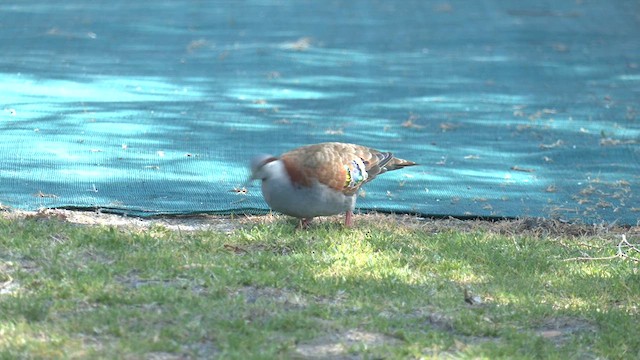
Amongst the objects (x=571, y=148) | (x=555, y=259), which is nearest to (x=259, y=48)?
(x=571, y=148)

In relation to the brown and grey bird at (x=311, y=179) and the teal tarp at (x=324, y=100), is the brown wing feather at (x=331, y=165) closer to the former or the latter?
the brown and grey bird at (x=311, y=179)

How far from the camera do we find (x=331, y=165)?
19.4ft

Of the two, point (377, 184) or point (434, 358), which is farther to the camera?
point (377, 184)

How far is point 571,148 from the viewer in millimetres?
8109

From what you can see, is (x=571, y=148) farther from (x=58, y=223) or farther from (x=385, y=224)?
(x=58, y=223)

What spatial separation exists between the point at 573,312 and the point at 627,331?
29 centimetres

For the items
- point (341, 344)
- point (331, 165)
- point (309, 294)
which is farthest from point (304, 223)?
point (341, 344)

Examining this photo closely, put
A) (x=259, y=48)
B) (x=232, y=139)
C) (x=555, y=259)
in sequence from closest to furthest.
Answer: (x=555, y=259) → (x=232, y=139) → (x=259, y=48)

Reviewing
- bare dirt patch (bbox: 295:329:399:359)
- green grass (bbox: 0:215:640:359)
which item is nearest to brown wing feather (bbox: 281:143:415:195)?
green grass (bbox: 0:215:640:359)

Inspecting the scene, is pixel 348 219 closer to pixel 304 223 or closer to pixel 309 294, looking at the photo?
pixel 304 223

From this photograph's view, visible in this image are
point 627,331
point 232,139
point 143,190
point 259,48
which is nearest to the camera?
point 627,331

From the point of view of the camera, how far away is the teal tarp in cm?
699

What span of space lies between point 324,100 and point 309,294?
14.1 feet

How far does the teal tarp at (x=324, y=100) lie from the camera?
22.9 ft
